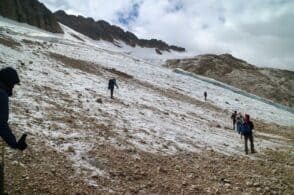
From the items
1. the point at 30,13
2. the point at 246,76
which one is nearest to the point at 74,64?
the point at 30,13

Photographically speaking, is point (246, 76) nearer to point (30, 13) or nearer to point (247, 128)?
point (30, 13)

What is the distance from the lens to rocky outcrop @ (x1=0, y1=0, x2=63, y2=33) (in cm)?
10900

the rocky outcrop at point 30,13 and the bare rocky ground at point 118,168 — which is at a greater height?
the rocky outcrop at point 30,13

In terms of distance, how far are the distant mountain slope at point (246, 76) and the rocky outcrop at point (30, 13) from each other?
2176 inches

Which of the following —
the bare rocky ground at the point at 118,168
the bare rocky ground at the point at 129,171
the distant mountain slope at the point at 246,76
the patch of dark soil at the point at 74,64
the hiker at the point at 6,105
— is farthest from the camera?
the distant mountain slope at the point at 246,76

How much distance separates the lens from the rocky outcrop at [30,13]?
358 ft

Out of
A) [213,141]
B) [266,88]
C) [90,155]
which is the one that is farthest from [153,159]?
[266,88]

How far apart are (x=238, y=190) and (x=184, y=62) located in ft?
465

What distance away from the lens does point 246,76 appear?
435ft

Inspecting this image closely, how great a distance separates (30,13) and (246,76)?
82.4 meters

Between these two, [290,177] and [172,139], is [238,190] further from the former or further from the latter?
[172,139]

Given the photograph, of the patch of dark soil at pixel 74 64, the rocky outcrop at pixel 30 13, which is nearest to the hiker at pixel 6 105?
the patch of dark soil at pixel 74 64

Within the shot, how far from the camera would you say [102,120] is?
777 inches

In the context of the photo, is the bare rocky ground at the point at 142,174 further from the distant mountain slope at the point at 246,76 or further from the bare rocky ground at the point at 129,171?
the distant mountain slope at the point at 246,76
